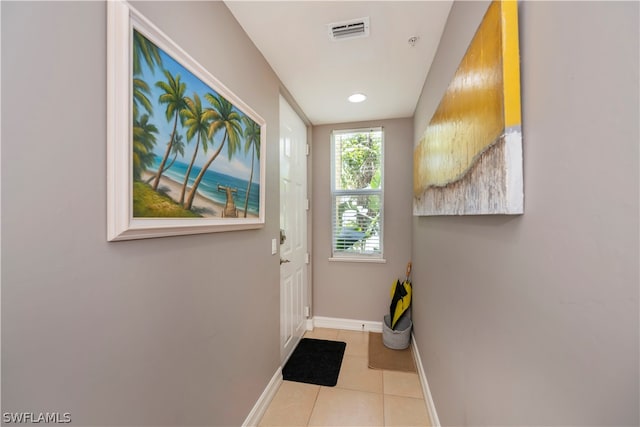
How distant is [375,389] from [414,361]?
557 mm

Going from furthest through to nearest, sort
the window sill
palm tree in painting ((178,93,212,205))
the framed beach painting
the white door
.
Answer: the window sill, the white door, palm tree in painting ((178,93,212,205)), the framed beach painting

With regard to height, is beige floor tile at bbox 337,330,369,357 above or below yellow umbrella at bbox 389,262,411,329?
below

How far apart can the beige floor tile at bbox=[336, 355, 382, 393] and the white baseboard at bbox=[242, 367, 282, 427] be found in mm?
472

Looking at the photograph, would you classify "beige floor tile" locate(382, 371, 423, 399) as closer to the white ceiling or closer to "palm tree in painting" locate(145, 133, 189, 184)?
"palm tree in painting" locate(145, 133, 189, 184)

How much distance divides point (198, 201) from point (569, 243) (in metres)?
1.17

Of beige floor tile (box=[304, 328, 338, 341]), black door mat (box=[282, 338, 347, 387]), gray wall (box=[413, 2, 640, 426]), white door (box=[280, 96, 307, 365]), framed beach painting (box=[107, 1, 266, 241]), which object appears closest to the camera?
gray wall (box=[413, 2, 640, 426])

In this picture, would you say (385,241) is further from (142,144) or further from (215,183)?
(142,144)

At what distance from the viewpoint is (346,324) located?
299cm

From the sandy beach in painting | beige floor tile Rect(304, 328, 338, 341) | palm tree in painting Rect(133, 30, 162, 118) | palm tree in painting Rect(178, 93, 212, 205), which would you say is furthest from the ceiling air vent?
beige floor tile Rect(304, 328, 338, 341)

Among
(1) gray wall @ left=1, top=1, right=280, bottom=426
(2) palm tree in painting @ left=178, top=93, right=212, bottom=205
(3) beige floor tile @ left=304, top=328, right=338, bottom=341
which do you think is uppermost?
(2) palm tree in painting @ left=178, top=93, right=212, bottom=205

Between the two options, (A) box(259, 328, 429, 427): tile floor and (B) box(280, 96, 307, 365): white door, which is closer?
(A) box(259, 328, 429, 427): tile floor

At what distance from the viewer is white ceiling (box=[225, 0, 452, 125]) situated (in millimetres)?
1327

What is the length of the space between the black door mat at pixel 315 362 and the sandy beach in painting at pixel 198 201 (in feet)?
4.94

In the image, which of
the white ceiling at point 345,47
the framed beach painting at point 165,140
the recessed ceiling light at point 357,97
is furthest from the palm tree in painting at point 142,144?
the recessed ceiling light at point 357,97
